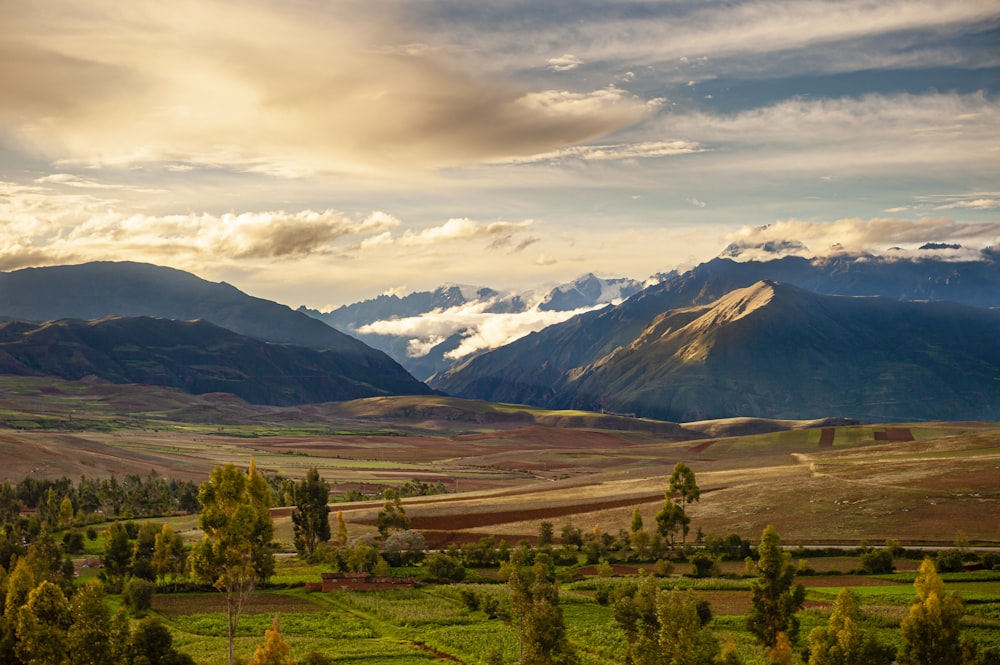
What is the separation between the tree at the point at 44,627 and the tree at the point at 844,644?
47.2m

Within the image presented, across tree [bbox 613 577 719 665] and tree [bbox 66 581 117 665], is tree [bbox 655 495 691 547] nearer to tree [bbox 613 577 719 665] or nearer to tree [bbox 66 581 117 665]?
tree [bbox 613 577 719 665]

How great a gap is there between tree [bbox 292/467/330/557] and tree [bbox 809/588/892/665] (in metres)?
81.8

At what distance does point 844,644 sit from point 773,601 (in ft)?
40.8

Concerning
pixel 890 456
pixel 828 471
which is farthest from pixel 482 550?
pixel 890 456

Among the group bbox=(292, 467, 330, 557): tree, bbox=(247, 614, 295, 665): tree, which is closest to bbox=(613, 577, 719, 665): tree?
bbox=(247, 614, 295, 665): tree

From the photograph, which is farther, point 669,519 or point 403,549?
point 403,549

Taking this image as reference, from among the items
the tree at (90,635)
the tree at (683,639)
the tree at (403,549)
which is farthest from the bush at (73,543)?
the tree at (683,639)

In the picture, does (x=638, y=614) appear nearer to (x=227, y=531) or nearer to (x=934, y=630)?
(x=934, y=630)

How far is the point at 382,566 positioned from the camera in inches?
4188

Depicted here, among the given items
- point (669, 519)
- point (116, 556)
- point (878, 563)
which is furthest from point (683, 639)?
point (116, 556)

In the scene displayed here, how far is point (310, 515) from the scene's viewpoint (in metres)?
122

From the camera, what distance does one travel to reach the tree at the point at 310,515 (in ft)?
401

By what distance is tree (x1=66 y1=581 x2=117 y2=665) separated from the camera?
53.4 metres

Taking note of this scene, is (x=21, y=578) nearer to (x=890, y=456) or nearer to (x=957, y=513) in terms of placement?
(x=957, y=513)
